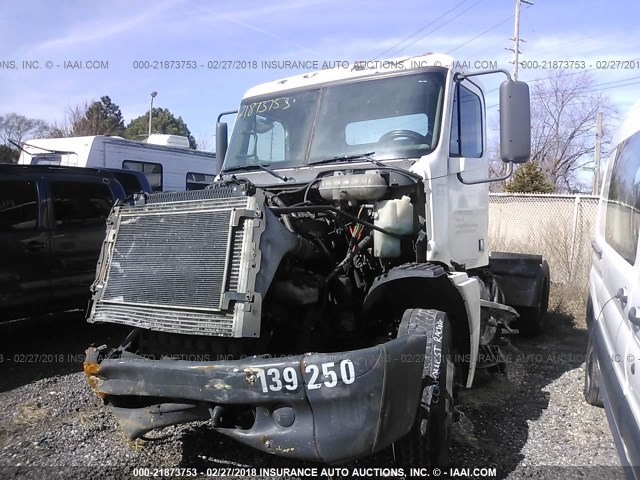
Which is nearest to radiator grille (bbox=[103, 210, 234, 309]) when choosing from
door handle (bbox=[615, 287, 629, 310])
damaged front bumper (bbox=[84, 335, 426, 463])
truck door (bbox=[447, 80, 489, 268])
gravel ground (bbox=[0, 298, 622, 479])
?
damaged front bumper (bbox=[84, 335, 426, 463])

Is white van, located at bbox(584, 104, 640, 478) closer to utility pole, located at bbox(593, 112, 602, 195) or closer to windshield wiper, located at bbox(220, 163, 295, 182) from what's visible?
windshield wiper, located at bbox(220, 163, 295, 182)

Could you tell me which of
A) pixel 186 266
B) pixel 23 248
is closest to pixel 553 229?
pixel 23 248

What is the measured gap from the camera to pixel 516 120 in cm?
396

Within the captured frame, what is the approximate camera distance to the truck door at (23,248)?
5543mm

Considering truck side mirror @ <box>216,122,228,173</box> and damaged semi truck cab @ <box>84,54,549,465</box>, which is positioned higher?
truck side mirror @ <box>216,122,228,173</box>

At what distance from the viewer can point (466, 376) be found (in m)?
4.15

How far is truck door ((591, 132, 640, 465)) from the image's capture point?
279 cm

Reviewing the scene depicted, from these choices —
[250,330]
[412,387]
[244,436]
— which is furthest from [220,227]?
[412,387]

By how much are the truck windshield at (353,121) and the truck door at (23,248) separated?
2504 millimetres

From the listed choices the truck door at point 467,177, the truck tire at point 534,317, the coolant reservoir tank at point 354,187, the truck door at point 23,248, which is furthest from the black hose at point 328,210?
the truck tire at point 534,317

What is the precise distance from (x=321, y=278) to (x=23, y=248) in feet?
12.2

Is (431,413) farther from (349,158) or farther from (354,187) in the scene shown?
(349,158)

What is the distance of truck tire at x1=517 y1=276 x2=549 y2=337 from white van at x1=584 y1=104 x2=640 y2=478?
1563 mm

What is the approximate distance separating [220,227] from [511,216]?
37.8ft
